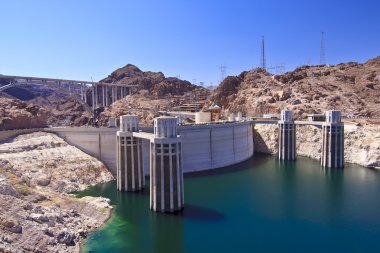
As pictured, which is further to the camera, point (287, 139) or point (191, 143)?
point (287, 139)

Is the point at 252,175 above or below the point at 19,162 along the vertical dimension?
below

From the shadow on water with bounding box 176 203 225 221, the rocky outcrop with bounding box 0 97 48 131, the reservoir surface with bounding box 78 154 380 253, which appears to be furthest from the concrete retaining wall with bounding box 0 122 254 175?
the shadow on water with bounding box 176 203 225 221

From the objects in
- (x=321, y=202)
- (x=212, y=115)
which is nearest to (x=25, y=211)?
(x=321, y=202)

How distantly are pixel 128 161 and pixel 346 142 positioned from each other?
131 feet

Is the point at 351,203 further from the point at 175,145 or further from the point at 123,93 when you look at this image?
the point at 123,93

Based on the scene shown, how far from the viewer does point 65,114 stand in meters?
123

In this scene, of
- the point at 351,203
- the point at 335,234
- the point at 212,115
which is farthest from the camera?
the point at 212,115

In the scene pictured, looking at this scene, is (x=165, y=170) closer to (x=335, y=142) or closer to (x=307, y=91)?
(x=335, y=142)

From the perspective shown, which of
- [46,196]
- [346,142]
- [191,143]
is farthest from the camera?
[346,142]

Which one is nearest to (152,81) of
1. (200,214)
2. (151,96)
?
(151,96)

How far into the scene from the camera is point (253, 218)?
33.1 metres

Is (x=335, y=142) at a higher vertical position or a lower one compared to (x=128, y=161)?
higher

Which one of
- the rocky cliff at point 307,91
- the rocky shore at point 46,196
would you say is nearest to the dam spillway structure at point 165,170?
the rocky shore at point 46,196

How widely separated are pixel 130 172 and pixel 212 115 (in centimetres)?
4004
